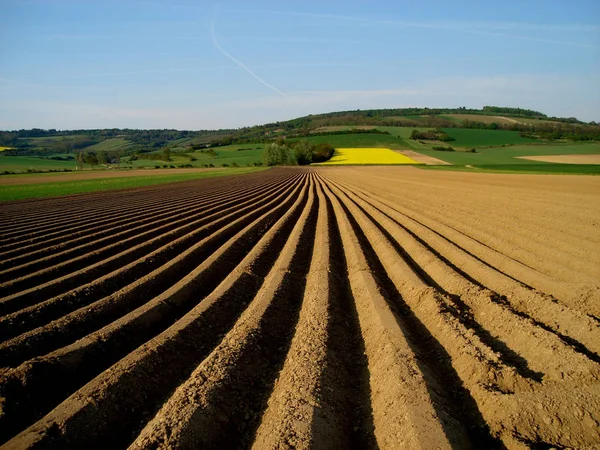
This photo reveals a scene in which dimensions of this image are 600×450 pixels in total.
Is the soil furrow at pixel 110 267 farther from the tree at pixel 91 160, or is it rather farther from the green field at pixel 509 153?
the tree at pixel 91 160

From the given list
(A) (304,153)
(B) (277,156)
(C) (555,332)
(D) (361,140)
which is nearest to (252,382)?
(C) (555,332)

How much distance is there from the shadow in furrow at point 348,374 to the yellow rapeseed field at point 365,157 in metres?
61.5

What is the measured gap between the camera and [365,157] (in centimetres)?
7525

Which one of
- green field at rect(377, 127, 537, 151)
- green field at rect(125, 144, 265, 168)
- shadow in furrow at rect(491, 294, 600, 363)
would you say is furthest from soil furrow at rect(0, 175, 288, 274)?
green field at rect(377, 127, 537, 151)

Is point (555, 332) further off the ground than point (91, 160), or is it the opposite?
point (91, 160)

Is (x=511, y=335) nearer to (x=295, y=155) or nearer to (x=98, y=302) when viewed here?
(x=98, y=302)

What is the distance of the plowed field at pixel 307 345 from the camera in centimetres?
302

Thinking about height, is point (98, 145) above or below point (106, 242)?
above

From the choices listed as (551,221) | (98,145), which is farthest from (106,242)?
(98,145)

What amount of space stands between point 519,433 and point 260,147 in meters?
106

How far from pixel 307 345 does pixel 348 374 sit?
0.61 m

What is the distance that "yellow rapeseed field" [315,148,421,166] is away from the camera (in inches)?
2675

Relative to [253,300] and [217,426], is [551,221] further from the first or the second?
[217,426]

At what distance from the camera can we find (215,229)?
38.3 ft
